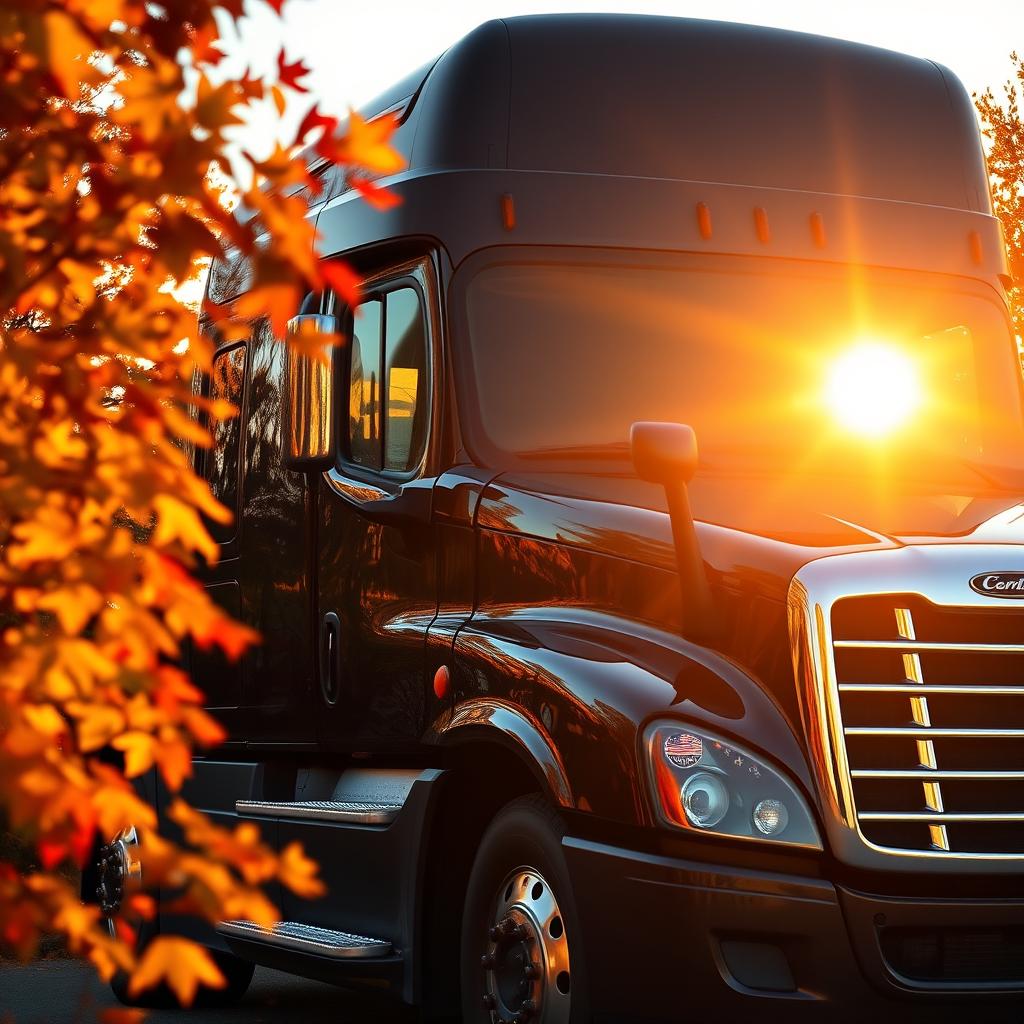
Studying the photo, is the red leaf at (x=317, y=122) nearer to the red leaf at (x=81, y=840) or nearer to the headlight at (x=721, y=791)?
the red leaf at (x=81, y=840)

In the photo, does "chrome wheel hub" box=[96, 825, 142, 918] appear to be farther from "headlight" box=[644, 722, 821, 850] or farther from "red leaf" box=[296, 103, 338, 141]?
"red leaf" box=[296, 103, 338, 141]

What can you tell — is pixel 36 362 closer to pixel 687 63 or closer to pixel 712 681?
pixel 712 681

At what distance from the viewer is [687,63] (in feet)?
21.8

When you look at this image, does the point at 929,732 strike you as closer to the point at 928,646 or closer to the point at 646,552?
the point at 928,646

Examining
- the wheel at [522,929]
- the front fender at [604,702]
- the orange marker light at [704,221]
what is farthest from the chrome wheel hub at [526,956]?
the orange marker light at [704,221]

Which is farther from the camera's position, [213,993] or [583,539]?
[213,993]

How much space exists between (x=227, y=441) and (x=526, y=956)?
3524 mm

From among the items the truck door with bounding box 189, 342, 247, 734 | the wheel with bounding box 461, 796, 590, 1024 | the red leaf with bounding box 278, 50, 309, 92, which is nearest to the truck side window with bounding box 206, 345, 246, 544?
the truck door with bounding box 189, 342, 247, 734

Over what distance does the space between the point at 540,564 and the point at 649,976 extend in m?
1.37

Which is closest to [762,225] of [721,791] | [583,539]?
[583,539]

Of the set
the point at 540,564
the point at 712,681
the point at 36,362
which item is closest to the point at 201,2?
the point at 36,362

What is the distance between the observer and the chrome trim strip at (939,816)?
4.57 meters

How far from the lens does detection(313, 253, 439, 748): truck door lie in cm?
602

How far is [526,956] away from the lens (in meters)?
5.04
